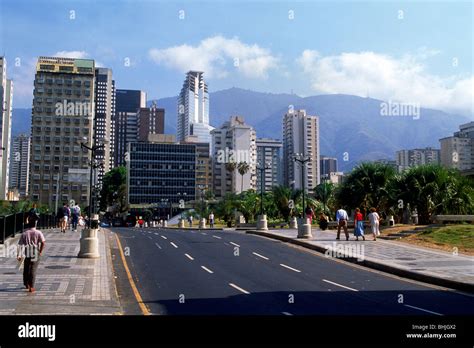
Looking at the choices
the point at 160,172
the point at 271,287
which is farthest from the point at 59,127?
the point at 271,287

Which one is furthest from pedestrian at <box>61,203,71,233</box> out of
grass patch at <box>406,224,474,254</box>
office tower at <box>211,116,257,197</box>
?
office tower at <box>211,116,257,197</box>

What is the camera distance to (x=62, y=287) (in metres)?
13.3

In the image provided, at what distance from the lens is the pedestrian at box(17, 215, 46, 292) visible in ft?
40.9

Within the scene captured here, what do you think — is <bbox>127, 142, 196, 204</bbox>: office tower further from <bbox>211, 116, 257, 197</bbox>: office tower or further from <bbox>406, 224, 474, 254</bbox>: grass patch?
<bbox>406, 224, 474, 254</bbox>: grass patch

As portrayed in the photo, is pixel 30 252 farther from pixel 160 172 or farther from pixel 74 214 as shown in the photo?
pixel 160 172

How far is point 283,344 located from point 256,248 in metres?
17.9

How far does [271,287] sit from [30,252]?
21.8 feet

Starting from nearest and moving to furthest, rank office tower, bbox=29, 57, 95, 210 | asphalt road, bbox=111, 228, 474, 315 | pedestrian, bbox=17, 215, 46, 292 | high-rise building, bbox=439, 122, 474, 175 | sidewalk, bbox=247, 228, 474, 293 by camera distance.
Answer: asphalt road, bbox=111, 228, 474, 315
pedestrian, bbox=17, 215, 46, 292
sidewalk, bbox=247, 228, 474, 293
high-rise building, bbox=439, 122, 474, 175
office tower, bbox=29, 57, 95, 210

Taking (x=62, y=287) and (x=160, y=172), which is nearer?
(x=62, y=287)

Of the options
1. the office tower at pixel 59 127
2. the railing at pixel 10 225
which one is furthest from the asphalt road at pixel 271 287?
the office tower at pixel 59 127

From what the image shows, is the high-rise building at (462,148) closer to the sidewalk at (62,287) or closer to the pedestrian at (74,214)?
the pedestrian at (74,214)

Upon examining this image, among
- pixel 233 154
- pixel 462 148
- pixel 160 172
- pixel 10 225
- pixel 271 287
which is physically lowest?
pixel 271 287

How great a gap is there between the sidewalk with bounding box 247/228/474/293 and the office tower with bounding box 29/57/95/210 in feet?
334

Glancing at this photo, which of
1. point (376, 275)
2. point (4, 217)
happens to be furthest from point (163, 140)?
point (376, 275)
